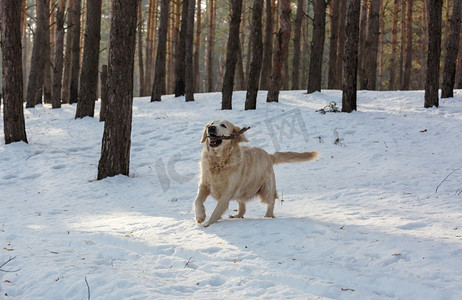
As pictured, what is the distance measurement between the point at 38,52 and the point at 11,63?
8.56 m

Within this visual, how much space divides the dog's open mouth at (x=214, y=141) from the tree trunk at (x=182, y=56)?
1445cm

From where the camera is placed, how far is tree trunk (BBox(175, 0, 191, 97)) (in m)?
18.9

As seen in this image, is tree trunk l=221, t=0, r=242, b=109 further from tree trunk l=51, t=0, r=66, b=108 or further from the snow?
tree trunk l=51, t=0, r=66, b=108

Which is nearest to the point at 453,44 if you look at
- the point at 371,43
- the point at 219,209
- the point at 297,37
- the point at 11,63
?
the point at 371,43

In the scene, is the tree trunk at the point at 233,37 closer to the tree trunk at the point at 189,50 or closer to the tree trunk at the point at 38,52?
the tree trunk at the point at 189,50

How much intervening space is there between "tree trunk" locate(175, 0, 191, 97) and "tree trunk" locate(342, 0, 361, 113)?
27.8 feet

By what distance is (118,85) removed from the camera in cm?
824

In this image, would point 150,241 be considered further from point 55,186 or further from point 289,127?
point 289,127

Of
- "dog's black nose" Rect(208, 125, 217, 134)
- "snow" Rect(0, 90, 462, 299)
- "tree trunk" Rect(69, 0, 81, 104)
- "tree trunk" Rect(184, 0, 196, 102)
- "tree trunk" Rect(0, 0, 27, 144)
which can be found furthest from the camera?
"tree trunk" Rect(184, 0, 196, 102)

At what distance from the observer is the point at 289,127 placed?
38.3 feet

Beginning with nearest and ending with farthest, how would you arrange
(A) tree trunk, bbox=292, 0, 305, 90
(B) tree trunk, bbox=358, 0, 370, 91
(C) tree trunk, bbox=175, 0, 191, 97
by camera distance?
(C) tree trunk, bbox=175, 0, 191, 97, (B) tree trunk, bbox=358, 0, 370, 91, (A) tree trunk, bbox=292, 0, 305, 90

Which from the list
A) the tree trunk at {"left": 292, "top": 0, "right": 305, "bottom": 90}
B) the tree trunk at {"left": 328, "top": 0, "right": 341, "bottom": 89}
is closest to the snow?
the tree trunk at {"left": 328, "top": 0, "right": 341, "bottom": 89}

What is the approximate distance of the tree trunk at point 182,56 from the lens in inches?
742

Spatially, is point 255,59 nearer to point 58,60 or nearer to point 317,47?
point 317,47
